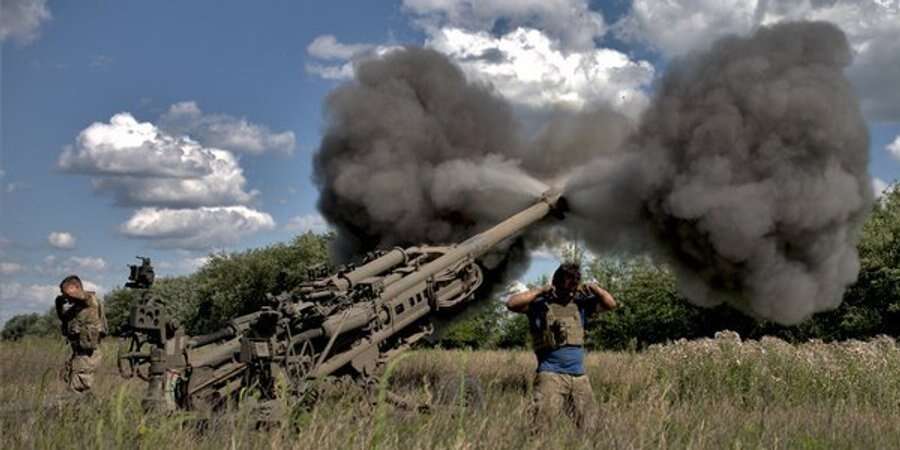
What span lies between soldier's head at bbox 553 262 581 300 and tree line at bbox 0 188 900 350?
342 centimetres

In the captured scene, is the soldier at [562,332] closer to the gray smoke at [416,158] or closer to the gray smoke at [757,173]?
the gray smoke at [757,173]

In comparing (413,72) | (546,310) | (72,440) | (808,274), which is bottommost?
(72,440)

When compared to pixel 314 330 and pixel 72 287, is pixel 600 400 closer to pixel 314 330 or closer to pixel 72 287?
pixel 314 330

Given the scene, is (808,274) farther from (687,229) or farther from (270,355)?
(270,355)

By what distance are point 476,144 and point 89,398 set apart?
10928mm

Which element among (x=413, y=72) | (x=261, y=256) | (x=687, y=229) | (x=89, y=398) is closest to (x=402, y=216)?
(x=413, y=72)

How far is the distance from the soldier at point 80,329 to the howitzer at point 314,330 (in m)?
1.06

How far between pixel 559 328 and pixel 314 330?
277cm

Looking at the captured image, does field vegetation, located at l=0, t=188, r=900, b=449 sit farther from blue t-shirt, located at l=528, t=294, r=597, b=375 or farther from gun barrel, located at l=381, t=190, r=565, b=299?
gun barrel, located at l=381, t=190, r=565, b=299

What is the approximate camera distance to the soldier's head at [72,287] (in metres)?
10.7

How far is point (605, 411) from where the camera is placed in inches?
278

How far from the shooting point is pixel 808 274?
43.4 feet

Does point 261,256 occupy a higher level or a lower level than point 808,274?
higher

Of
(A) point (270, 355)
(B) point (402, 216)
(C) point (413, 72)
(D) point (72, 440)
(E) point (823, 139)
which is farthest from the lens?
(C) point (413, 72)
